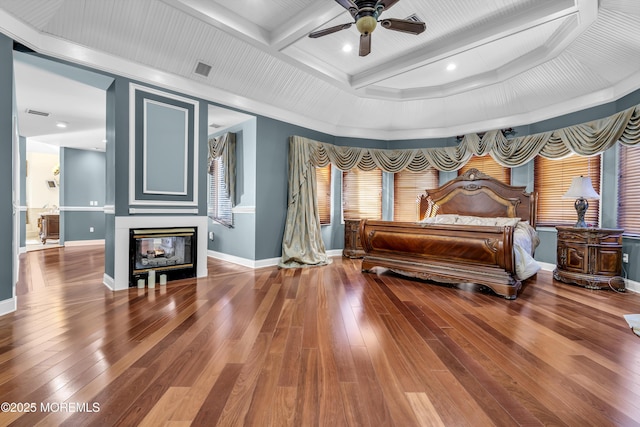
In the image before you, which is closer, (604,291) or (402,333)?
(402,333)

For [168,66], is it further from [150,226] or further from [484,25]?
[484,25]

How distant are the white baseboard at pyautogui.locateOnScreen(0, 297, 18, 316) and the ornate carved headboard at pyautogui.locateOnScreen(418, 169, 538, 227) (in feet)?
20.0

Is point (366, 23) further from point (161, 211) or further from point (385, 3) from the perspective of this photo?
point (161, 211)

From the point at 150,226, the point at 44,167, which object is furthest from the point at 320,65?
the point at 44,167

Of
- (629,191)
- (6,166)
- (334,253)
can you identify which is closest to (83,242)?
(6,166)

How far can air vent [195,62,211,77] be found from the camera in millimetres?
4028

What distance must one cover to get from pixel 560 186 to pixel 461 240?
2.68 metres

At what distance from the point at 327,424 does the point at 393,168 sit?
222 inches

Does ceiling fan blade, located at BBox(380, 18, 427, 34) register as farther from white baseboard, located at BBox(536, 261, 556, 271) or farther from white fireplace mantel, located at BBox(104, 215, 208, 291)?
white baseboard, located at BBox(536, 261, 556, 271)

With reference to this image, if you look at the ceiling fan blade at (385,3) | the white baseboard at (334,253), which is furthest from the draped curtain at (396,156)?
the ceiling fan blade at (385,3)

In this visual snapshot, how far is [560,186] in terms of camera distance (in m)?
4.98

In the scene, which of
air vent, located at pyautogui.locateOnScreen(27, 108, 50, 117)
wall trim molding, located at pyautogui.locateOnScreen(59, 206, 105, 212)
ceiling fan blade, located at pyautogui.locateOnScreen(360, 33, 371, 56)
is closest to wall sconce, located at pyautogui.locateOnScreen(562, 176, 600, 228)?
ceiling fan blade, located at pyautogui.locateOnScreen(360, 33, 371, 56)

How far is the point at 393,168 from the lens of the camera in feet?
21.0

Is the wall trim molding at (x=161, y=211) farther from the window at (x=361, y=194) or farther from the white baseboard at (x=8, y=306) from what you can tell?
the window at (x=361, y=194)
